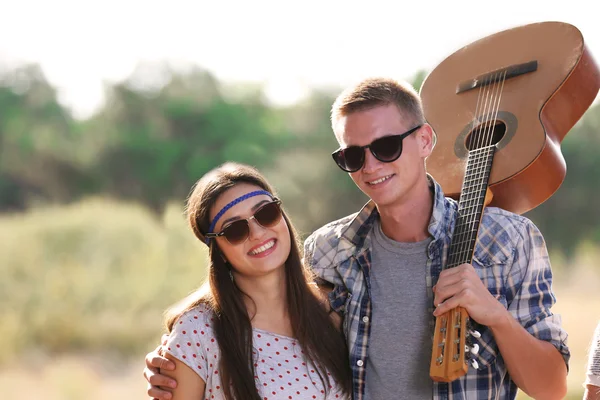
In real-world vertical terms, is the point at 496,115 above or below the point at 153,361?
above

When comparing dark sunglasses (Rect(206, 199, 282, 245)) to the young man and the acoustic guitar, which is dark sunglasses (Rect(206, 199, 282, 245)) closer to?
the young man

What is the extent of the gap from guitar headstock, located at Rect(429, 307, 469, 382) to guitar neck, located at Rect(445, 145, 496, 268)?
185 millimetres

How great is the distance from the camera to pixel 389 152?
6.74ft

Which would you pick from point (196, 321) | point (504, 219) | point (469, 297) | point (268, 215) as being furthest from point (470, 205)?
point (196, 321)

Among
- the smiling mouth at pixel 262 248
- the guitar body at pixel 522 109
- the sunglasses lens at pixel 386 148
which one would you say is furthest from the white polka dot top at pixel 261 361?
the guitar body at pixel 522 109

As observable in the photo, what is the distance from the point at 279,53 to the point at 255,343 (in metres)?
4.47

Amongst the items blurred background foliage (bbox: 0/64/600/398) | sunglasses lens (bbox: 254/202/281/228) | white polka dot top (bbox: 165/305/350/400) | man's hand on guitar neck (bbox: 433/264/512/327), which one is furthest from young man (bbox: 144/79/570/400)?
blurred background foliage (bbox: 0/64/600/398)

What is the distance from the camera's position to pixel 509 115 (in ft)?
7.41

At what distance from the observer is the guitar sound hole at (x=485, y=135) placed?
2258 mm

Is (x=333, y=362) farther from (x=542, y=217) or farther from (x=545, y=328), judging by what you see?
(x=542, y=217)

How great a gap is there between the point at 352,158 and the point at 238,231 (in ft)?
1.32

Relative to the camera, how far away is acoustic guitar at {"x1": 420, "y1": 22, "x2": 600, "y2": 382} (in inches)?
85.0

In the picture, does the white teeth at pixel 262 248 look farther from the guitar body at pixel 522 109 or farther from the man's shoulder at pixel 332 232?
the guitar body at pixel 522 109

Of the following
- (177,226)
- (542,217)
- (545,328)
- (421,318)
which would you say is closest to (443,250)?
(421,318)
